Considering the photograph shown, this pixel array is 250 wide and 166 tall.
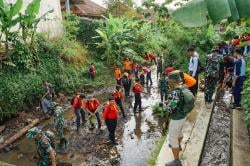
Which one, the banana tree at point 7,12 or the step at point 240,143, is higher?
the banana tree at point 7,12

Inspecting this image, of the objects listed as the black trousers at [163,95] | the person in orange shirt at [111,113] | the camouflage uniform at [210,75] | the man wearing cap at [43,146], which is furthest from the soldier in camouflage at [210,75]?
the man wearing cap at [43,146]

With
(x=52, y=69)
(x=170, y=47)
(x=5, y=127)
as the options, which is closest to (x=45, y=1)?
(x=52, y=69)

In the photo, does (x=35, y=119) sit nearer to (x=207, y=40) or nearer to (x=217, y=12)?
(x=207, y=40)

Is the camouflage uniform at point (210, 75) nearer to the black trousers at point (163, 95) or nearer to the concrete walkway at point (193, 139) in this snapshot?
the concrete walkway at point (193, 139)

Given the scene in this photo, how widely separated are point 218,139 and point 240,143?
1.06 meters

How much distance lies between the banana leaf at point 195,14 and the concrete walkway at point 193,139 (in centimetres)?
383

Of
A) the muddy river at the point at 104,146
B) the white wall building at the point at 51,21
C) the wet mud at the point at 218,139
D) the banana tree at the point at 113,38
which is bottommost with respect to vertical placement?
the muddy river at the point at 104,146

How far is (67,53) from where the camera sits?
1712 cm

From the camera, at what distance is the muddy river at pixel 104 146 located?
9.34 metres

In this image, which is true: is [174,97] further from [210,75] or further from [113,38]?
[113,38]

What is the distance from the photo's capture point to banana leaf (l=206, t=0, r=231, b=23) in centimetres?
294

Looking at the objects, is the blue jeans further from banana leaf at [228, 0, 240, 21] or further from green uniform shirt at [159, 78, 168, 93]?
banana leaf at [228, 0, 240, 21]

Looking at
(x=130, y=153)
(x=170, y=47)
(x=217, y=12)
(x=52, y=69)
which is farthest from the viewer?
(x=170, y=47)

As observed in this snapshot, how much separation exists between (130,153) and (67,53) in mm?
8806
